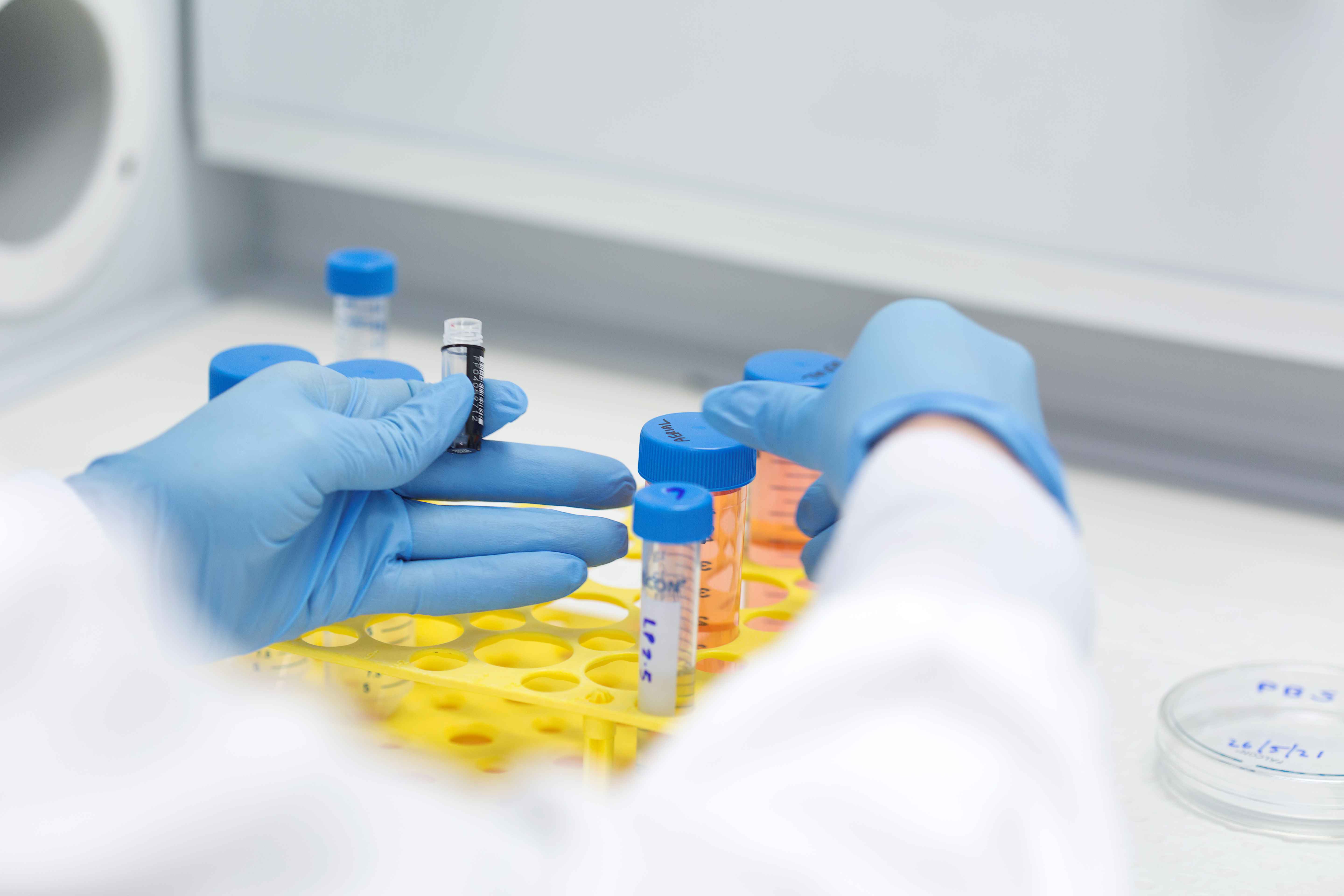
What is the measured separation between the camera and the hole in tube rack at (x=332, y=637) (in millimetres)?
889

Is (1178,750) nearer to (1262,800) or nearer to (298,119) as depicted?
(1262,800)

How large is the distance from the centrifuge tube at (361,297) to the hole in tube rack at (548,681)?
0.41 metres

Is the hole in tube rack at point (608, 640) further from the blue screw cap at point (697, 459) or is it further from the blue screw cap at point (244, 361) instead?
the blue screw cap at point (244, 361)

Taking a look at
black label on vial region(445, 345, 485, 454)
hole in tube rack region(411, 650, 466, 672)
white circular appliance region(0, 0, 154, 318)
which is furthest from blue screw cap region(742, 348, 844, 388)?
white circular appliance region(0, 0, 154, 318)

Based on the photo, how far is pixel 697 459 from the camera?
2.83 ft

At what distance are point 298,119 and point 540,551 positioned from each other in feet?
3.10

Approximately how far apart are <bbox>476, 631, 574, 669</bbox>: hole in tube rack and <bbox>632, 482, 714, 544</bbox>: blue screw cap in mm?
154

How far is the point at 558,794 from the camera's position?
50 cm

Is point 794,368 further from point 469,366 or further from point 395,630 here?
point 395,630

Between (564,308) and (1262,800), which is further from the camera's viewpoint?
(564,308)

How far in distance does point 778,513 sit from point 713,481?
0.60 ft

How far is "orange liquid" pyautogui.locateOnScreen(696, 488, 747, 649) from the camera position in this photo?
885 mm

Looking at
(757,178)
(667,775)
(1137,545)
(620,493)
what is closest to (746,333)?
(757,178)

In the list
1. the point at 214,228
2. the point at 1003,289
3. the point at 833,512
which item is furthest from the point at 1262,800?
the point at 214,228
